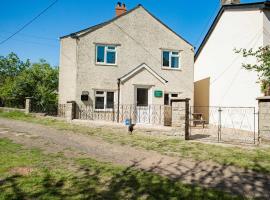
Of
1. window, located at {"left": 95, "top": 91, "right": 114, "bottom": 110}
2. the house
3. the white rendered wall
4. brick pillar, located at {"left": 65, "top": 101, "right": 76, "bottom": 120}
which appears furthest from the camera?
window, located at {"left": 95, "top": 91, "right": 114, "bottom": 110}

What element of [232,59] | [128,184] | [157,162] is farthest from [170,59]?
[128,184]

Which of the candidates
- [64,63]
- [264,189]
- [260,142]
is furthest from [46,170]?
[64,63]

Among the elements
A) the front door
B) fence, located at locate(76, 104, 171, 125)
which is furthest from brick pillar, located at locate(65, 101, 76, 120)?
the front door

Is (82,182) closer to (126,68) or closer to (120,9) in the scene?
(126,68)

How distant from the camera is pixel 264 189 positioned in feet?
17.9

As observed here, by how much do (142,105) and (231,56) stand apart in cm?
695

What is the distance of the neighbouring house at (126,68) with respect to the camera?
17719 mm

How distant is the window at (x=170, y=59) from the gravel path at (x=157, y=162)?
10.6m

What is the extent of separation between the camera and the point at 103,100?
18.1 meters

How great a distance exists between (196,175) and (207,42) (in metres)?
16.9

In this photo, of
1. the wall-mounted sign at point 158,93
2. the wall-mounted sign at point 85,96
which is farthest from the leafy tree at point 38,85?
the wall-mounted sign at point 158,93

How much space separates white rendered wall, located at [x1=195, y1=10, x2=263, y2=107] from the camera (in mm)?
15516

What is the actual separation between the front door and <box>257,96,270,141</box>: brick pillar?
8046 millimetres

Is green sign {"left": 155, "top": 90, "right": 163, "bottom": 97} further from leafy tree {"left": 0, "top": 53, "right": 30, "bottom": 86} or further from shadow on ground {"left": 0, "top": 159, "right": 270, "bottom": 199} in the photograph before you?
leafy tree {"left": 0, "top": 53, "right": 30, "bottom": 86}
